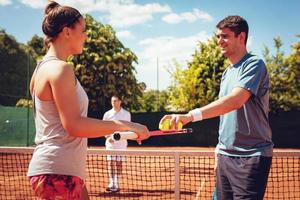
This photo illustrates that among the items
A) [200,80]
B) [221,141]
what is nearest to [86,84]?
[200,80]

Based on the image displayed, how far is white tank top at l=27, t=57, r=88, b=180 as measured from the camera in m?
2.03

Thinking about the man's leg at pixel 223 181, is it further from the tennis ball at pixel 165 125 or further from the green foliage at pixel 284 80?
the green foliage at pixel 284 80

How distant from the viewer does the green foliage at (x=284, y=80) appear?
2739 cm

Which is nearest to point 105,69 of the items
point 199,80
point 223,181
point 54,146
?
point 199,80

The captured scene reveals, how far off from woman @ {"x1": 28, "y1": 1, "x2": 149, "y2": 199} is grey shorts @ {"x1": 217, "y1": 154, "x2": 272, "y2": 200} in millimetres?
1104

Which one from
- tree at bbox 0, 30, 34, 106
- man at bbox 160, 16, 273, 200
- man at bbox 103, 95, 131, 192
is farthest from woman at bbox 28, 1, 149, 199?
tree at bbox 0, 30, 34, 106

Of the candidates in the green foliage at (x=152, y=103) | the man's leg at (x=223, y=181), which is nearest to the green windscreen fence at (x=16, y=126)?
the man's leg at (x=223, y=181)

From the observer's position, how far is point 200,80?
2912 centimetres

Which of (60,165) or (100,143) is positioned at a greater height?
(60,165)

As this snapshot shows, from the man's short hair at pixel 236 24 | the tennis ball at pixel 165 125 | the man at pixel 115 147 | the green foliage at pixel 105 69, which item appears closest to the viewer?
the tennis ball at pixel 165 125

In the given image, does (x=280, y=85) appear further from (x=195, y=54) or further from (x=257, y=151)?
(x=257, y=151)

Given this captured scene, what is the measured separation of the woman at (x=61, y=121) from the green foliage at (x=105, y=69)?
2744cm

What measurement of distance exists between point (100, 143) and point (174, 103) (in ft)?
22.7

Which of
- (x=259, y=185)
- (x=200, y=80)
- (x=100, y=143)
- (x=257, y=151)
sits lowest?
(x=100, y=143)
